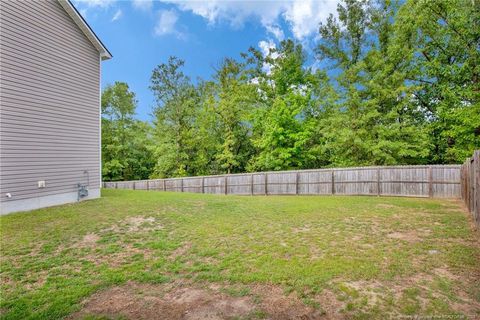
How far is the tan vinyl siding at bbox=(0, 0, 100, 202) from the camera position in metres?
7.15

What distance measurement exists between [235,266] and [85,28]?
33.1 feet

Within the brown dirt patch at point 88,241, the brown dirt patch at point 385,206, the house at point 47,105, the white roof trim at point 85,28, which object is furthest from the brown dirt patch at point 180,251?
the white roof trim at point 85,28

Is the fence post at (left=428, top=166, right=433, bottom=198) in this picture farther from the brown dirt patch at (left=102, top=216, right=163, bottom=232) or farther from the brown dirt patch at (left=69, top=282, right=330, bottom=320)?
the brown dirt patch at (left=102, top=216, right=163, bottom=232)

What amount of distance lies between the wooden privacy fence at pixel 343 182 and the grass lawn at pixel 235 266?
4.48m

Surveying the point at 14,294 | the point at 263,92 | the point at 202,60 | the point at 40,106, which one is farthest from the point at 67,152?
the point at 202,60

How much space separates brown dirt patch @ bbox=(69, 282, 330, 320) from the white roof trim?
31.6 ft

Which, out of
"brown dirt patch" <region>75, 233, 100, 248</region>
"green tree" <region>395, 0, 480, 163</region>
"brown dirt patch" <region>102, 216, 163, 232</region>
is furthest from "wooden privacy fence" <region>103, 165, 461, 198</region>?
"brown dirt patch" <region>75, 233, 100, 248</region>

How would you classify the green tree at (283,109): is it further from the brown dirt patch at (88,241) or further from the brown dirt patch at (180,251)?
the brown dirt patch at (88,241)

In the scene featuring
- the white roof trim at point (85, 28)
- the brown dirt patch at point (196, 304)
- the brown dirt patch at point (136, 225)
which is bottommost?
the brown dirt patch at point (196, 304)

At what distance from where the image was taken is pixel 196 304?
3.11 meters

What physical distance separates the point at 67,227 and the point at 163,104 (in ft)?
65.3

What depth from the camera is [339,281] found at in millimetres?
3545

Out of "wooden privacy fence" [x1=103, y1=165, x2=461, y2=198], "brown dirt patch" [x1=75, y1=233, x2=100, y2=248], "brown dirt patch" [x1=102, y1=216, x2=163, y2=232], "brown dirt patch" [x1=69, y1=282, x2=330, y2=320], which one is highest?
"wooden privacy fence" [x1=103, y1=165, x2=461, y2=198]

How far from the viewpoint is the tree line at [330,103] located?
14312mm
